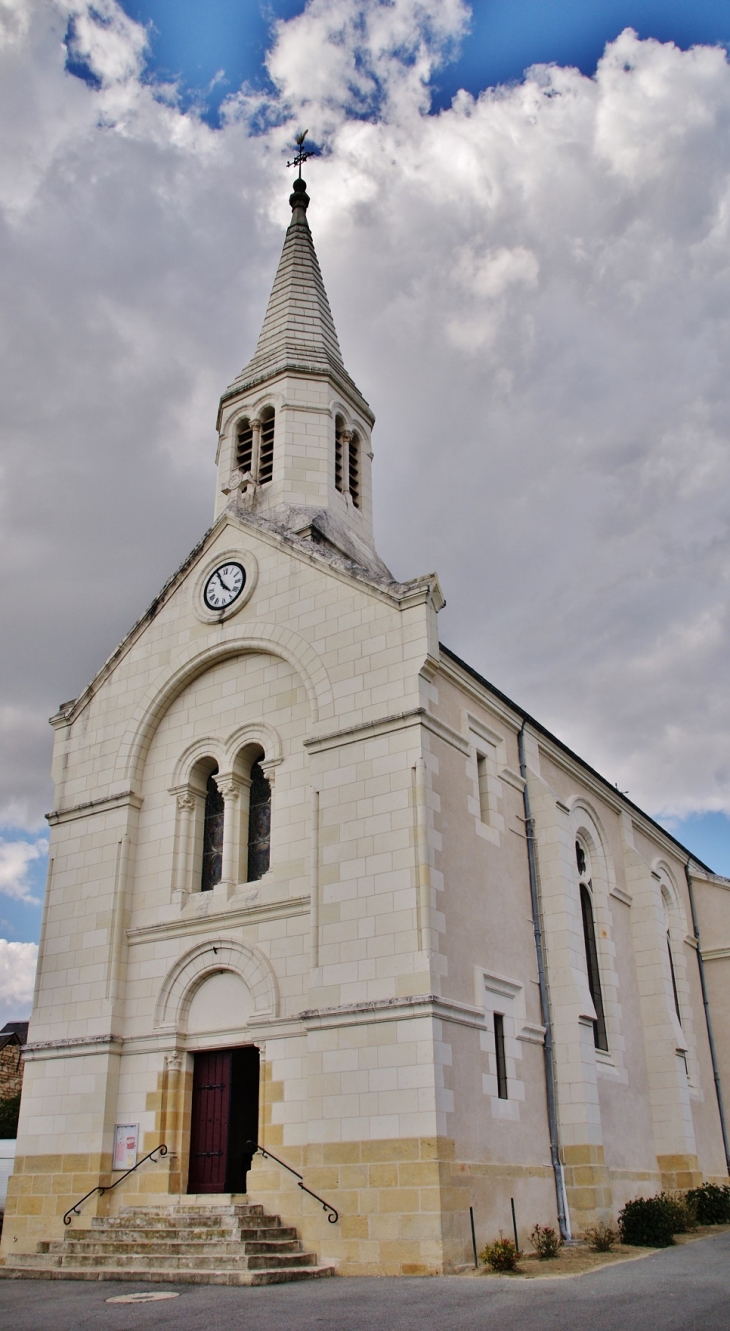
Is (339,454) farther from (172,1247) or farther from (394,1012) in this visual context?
(172,1247)

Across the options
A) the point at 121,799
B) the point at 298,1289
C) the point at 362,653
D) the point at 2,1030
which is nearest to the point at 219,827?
the point at 121,799

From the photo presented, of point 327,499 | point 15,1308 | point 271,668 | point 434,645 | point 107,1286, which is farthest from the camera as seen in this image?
point 327,499

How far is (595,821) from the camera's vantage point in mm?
24391

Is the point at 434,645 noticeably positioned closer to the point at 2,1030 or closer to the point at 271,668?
the point at 271,668

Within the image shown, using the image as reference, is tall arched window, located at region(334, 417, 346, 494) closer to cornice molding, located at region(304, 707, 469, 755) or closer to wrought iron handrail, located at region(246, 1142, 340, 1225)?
cornice molding, located at region(304, 707, 469, 755)

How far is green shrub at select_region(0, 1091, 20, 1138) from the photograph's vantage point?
35.6 metres

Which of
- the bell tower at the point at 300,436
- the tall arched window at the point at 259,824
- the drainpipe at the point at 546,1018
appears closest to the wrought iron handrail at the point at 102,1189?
the tall arched window at the point at 259,824

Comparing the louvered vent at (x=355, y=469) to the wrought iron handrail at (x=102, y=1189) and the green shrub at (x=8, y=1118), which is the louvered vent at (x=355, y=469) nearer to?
the wrought iron handrail at (x=102, y=1189)

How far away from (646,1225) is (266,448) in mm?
18071

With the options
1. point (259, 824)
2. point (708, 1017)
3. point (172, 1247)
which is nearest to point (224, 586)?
point (259, 824)

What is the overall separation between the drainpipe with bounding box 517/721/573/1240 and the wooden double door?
5108mm

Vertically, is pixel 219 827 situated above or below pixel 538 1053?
above

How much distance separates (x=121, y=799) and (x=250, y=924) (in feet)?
14.0

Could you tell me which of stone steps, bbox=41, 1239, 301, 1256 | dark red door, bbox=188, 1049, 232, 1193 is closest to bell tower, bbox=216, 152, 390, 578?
dark red door, bbox=188, 1049, 232, 1193
